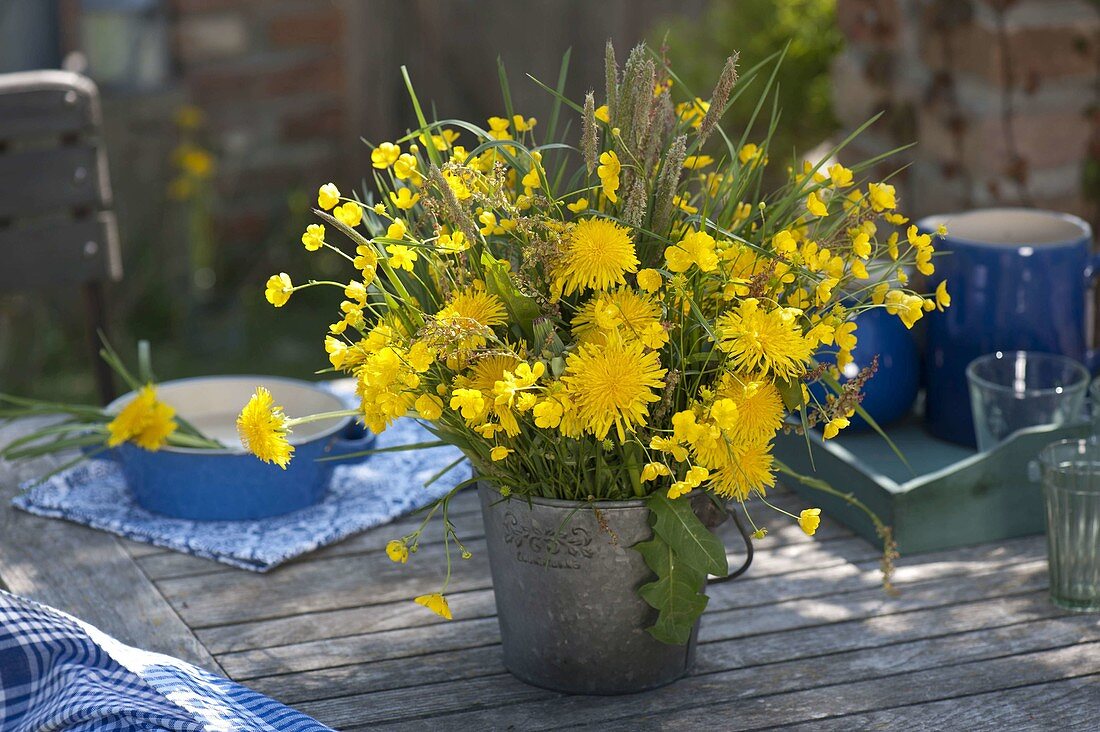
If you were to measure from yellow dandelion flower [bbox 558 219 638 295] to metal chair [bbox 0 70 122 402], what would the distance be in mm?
1232

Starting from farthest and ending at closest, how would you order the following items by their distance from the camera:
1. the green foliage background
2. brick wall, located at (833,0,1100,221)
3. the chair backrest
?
the green foliage background < the chair backrest < brick wall, located at (833,0,1100,221)

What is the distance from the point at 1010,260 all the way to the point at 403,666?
0.79 metres

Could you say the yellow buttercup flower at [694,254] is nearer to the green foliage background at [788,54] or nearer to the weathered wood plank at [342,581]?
the weathered wood plank at [342,581]

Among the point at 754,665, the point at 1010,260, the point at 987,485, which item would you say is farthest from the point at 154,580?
the point at 1010,260

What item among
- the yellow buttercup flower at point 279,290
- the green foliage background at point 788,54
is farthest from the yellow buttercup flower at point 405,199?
the green foliage background at point 788,54

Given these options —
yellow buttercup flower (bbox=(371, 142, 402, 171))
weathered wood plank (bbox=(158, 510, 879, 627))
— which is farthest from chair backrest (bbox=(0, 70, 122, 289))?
yellow buttercup flower (bbox=(371, 142, 402, 171))

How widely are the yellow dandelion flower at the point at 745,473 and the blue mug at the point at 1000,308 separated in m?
0.59

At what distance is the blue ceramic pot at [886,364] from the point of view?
149cm

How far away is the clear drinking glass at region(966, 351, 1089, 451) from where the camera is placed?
1.38m

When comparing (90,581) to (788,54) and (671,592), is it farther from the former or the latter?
(788,54)

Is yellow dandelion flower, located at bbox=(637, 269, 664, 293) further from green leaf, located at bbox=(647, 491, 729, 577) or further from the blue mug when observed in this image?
the blue mug

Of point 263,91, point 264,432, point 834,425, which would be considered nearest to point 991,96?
point 834,425

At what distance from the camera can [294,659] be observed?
1.16 metres

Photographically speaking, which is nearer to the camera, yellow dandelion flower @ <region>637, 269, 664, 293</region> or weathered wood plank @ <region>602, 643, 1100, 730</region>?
yellow dandelion flower @ <region>637, 269, 664, 293</region>
